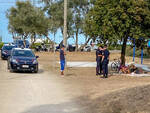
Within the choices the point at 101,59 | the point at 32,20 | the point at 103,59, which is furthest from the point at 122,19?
the point at 32,20

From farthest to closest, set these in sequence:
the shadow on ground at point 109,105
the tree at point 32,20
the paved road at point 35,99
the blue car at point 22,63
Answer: the tree at point 32,20, the blue car at point 22,63, the paved road at point 35,99, the shadow on ground at point 109,105

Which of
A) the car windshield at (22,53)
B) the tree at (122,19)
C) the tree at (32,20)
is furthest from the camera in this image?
the tree at (32,20)

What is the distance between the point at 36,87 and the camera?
41.9 feet

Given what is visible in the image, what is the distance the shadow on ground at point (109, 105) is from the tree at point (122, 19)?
23.5 feet

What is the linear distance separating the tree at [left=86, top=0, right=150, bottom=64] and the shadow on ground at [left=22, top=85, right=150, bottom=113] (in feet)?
23.5

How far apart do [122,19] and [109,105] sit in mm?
8785

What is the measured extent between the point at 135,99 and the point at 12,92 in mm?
4512

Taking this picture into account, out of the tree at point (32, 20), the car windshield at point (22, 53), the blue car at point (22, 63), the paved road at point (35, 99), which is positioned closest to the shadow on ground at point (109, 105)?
the paved road at point (35, 99)

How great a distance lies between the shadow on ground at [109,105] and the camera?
841cm

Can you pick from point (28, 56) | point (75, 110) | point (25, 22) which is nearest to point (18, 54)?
point (28, 56)

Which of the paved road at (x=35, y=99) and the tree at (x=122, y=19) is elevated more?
the tree at (x=122, y=19)

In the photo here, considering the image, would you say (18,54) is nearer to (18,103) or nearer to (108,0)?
(108,0)

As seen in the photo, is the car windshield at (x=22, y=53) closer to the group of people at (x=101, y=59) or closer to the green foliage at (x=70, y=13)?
the group of people at (x=101, y=59)

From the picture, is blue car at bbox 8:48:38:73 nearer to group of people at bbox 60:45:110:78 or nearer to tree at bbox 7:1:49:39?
group of people at bbox 60:45:110:78
